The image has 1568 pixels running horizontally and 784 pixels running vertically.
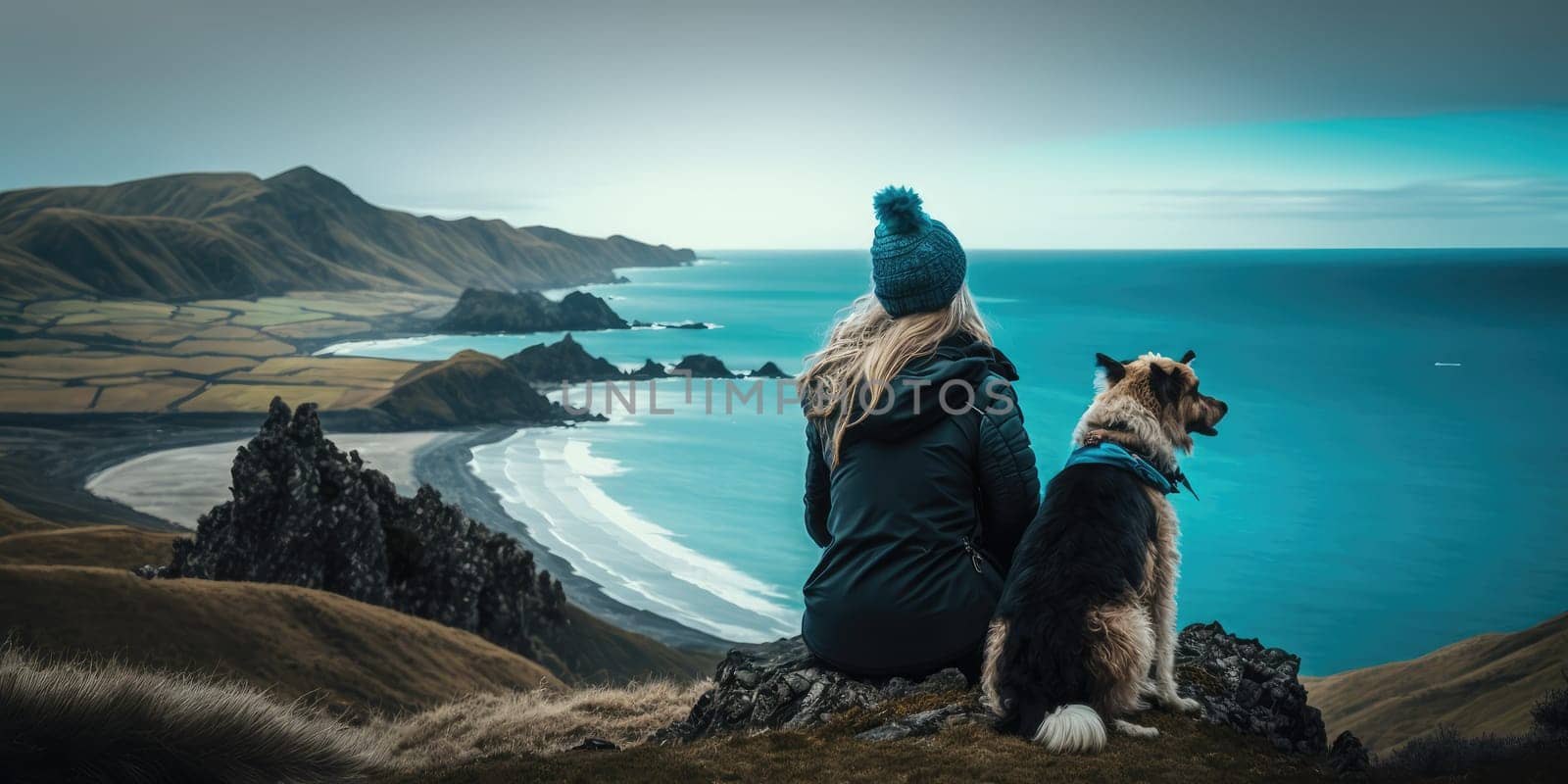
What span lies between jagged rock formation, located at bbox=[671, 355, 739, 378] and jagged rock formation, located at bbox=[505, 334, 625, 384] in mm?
9334

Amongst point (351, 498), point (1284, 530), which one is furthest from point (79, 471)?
point (1284, 530)

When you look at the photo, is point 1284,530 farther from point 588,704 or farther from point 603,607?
point 588,704

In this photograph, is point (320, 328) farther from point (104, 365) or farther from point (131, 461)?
point (131, 461)

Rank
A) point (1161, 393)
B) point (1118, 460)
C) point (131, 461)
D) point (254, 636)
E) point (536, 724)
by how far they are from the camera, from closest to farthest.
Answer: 1. point (1118, 460)
2. point (1161, 393)
3. point (536, 724)
4. point (254, 636)
5. point (131, 461)

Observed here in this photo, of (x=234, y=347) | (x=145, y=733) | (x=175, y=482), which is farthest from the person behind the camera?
(x=234, y=347)

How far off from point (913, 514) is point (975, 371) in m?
0.74

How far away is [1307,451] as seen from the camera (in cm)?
9181

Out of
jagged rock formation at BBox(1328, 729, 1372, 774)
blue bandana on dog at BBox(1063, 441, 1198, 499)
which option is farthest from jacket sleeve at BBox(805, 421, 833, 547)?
jagged rock formation at BBox(1328, 729, 1372, 774)

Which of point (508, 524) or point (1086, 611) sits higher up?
point (1086, 611)

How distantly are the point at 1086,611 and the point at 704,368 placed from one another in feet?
355

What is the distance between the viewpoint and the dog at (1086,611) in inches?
163

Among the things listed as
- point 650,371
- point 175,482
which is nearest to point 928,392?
point 175,482

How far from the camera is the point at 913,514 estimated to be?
4461 millimetres

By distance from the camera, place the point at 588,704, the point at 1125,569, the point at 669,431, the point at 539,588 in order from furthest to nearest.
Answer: the point at 669,431
the point at 539,588
the point at 588,704
the point at 1125,569
